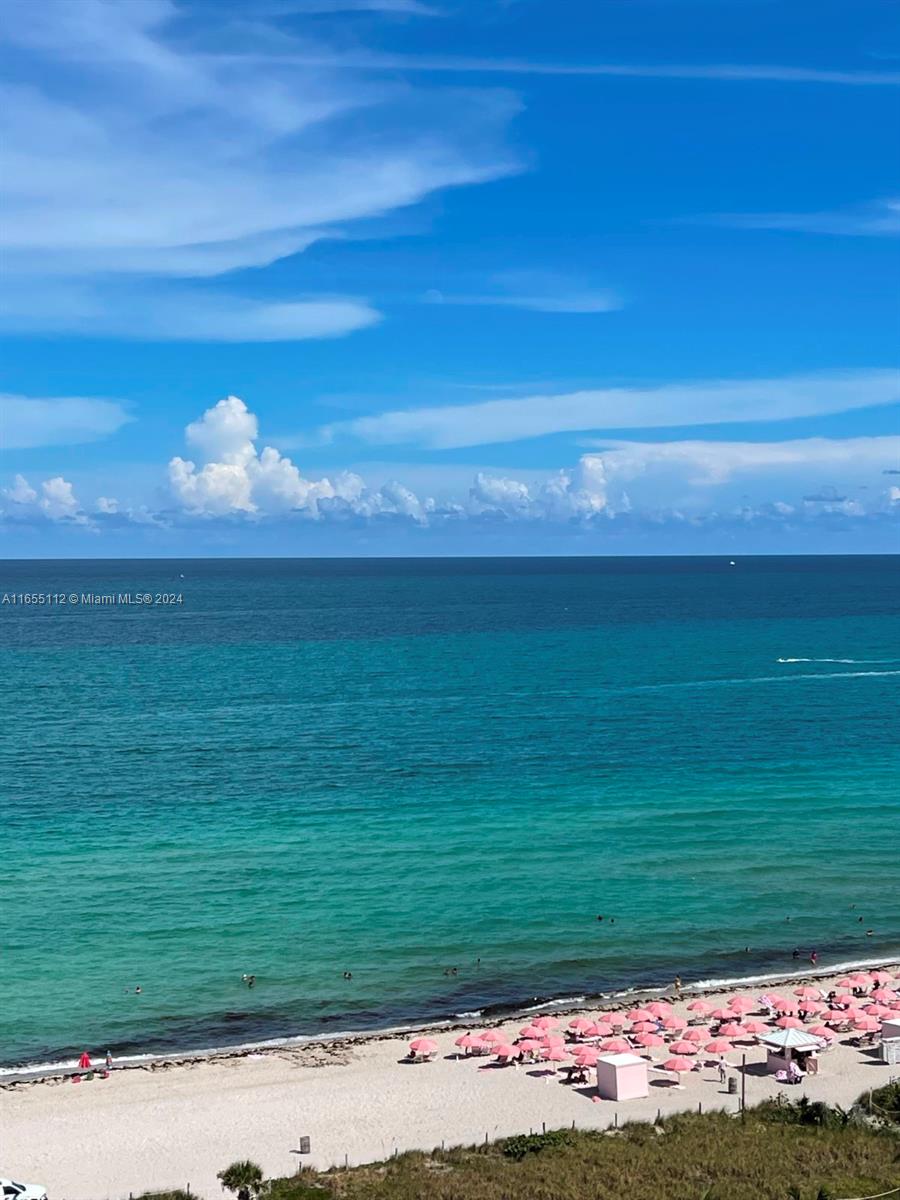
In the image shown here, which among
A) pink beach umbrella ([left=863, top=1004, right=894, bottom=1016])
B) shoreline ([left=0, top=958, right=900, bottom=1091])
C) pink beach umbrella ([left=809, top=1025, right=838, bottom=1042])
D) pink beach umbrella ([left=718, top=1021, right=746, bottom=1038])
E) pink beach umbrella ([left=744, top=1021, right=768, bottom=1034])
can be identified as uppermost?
pink beach umbrella ([left=863, top=1004, right=894, bottom=1016])

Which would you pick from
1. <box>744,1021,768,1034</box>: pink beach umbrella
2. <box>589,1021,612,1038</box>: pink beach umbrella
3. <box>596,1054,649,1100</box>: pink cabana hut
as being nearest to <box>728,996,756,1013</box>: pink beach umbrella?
<box>744,1021,768,1034</box>: pink beach umbrella

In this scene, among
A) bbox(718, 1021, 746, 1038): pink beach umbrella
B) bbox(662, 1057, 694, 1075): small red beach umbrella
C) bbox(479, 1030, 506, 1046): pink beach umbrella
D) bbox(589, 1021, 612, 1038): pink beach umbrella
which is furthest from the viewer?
bbox(718, 1021, 746, 1038): pink beach umbrella

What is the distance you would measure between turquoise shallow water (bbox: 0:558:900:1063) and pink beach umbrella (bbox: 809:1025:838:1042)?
840 centimetres

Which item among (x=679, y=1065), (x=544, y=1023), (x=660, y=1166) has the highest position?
(x=660, y=1166)

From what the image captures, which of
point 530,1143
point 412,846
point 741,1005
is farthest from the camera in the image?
point 412,846

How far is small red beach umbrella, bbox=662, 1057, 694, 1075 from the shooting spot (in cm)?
4350

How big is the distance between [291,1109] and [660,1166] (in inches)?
532

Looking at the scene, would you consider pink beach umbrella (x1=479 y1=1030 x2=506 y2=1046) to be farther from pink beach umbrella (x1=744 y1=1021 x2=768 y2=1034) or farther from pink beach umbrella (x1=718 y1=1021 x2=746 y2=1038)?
pink beach umbrella (x1=744 y1=1021 x2=768 y2=1034)

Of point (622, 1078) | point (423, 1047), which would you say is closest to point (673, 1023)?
point (622, 1078)

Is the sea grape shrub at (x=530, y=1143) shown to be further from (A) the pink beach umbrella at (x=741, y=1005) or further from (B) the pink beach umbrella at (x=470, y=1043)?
(A) the pink beach umbrella at (x=741, y=1005)

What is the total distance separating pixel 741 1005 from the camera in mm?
A: 47375

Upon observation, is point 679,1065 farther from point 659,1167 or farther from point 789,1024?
point 659,1167

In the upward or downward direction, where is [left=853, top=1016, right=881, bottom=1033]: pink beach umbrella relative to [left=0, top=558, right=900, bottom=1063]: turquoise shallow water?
downward

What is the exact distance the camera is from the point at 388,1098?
41406 millimetres
